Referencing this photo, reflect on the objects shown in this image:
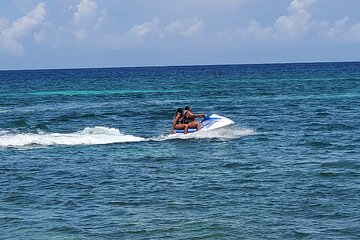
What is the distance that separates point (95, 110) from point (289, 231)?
3292cm

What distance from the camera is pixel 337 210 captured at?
13.6 metres

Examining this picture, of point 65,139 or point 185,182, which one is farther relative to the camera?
point 65,139

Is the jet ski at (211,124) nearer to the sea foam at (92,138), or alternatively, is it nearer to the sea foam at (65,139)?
the sea foam at (92,138)

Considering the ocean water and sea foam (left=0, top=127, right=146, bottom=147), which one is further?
sea foam (left=0, top=127, right=146, bottom=147)

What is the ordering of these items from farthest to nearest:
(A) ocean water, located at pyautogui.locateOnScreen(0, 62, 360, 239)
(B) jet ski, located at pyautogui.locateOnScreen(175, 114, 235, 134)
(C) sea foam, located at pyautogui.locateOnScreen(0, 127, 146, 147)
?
(B) jet ski, located at pyautogui.locateOnScreen(175, 114, 235, 134) < (C) sea foam, located at pyautogui.locateOnScreen(0, 127, 146, 147) < (A) ocean water, located at pyautogui.locateOnScreen(0, 62, 360, 239)

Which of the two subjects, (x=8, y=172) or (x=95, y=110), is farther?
(x=95, y=110)

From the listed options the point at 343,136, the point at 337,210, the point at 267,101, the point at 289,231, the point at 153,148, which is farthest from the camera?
the point at 267,101

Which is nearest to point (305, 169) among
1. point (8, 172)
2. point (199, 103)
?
point (8, 172)

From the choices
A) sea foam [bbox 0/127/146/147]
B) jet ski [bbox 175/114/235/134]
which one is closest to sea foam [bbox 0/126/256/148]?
sea foam [bbox 0/127/146/147]

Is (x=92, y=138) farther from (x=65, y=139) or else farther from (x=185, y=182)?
(x=185, y=182)

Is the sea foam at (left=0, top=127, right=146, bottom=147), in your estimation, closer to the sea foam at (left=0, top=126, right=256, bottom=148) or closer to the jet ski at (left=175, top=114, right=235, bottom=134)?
the sea foam at (left=0, top=126, right=256, bottom=148)

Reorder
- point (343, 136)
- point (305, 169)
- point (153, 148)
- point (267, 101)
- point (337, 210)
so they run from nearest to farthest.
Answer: point (337, 210)
point (305, 169)
point (153, 148)
point (343, 136)
point (267, 101)

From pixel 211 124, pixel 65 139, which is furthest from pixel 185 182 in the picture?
pixel 65 139

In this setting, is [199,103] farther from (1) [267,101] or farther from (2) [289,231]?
(2) [289,231]
